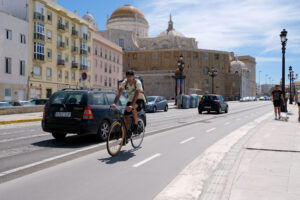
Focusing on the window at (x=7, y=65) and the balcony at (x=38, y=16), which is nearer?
the window at (x=7, y=65)

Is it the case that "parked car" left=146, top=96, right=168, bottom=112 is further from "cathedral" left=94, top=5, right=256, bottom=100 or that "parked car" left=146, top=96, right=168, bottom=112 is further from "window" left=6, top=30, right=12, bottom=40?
"cathedral" left=94, top=5, right=256, bottom=100

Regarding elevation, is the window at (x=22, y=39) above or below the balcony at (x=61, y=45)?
below

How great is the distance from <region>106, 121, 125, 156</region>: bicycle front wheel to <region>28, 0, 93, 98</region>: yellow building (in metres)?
33.9

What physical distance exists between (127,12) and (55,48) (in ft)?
206

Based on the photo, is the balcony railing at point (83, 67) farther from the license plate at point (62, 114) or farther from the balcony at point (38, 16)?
the license plate at point (62, 114)

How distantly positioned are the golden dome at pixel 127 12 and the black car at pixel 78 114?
9765 centimetres

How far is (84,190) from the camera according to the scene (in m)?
4.28

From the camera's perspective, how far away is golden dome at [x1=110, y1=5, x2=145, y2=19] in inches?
4043

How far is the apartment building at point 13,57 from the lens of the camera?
3331cm

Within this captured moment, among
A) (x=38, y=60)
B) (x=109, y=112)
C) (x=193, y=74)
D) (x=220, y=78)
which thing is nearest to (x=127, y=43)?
(x=193, y=74)

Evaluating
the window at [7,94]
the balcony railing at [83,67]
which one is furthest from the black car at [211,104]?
the balcony railing at [83,67]

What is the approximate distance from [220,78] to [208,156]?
→ 102 meters

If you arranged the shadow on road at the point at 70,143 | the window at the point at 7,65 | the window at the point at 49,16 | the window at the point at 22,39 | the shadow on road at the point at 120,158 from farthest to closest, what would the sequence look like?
1. the window at the point at 49,16
2. the window at the point at 22,39
3. the window at the point at 7,65
4. the shadow on road at the point at 70,143
5. the shadow on road at the point at 120,158

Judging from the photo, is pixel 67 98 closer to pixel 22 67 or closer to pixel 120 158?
pixel 120 158
